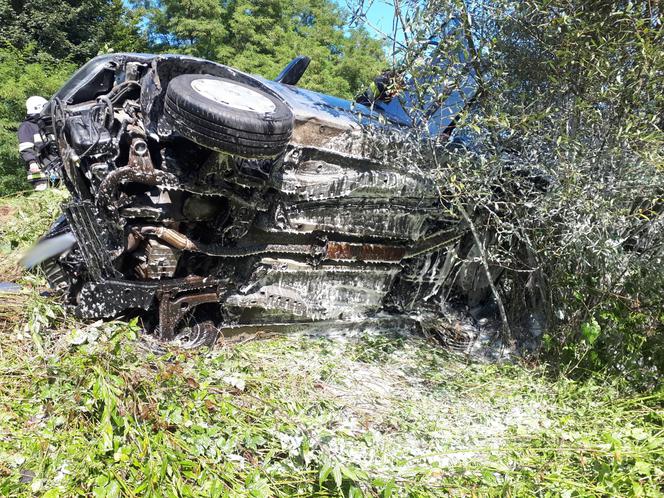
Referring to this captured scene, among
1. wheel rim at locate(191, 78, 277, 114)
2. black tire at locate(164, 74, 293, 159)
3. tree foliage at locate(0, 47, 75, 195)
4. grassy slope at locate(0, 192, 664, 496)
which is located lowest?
tree foliage at locate(0, 47, 75, 195)

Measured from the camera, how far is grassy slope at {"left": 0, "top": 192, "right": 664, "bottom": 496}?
7.27 ft

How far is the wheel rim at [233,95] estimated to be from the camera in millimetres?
2916

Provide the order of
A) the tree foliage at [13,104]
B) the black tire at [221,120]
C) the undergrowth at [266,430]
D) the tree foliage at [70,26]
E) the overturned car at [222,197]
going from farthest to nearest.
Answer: the tree foliage at [70,26], the tree foliage at [13,104], the overturned car at [222,197], the black tire at [221,120], the undergrowth at [266,430]

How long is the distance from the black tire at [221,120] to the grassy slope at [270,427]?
100 cm

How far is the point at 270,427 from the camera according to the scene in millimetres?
2625

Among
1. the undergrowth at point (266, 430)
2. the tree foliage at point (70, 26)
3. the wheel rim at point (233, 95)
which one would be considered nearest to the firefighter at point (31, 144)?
the undergrowth at point (266, 430)

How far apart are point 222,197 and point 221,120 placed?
0.69 meters

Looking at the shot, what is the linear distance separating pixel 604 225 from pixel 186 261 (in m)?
2.64

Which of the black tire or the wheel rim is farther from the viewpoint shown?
the wheel rim

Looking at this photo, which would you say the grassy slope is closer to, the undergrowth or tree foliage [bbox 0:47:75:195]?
the undergrowth

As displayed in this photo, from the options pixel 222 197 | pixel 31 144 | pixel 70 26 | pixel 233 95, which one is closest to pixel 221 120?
pixel 233 95

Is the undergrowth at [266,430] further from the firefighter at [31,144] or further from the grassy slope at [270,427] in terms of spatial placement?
the firefighter at [31,144]

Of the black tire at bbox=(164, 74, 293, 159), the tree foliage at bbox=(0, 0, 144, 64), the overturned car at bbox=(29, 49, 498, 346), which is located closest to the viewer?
the black tire at bbox=(164, 74, 293, 159)

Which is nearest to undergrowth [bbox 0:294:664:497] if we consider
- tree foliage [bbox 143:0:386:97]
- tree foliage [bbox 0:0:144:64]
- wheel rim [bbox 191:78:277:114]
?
wheel rim [bbox 191:78:277:114]
